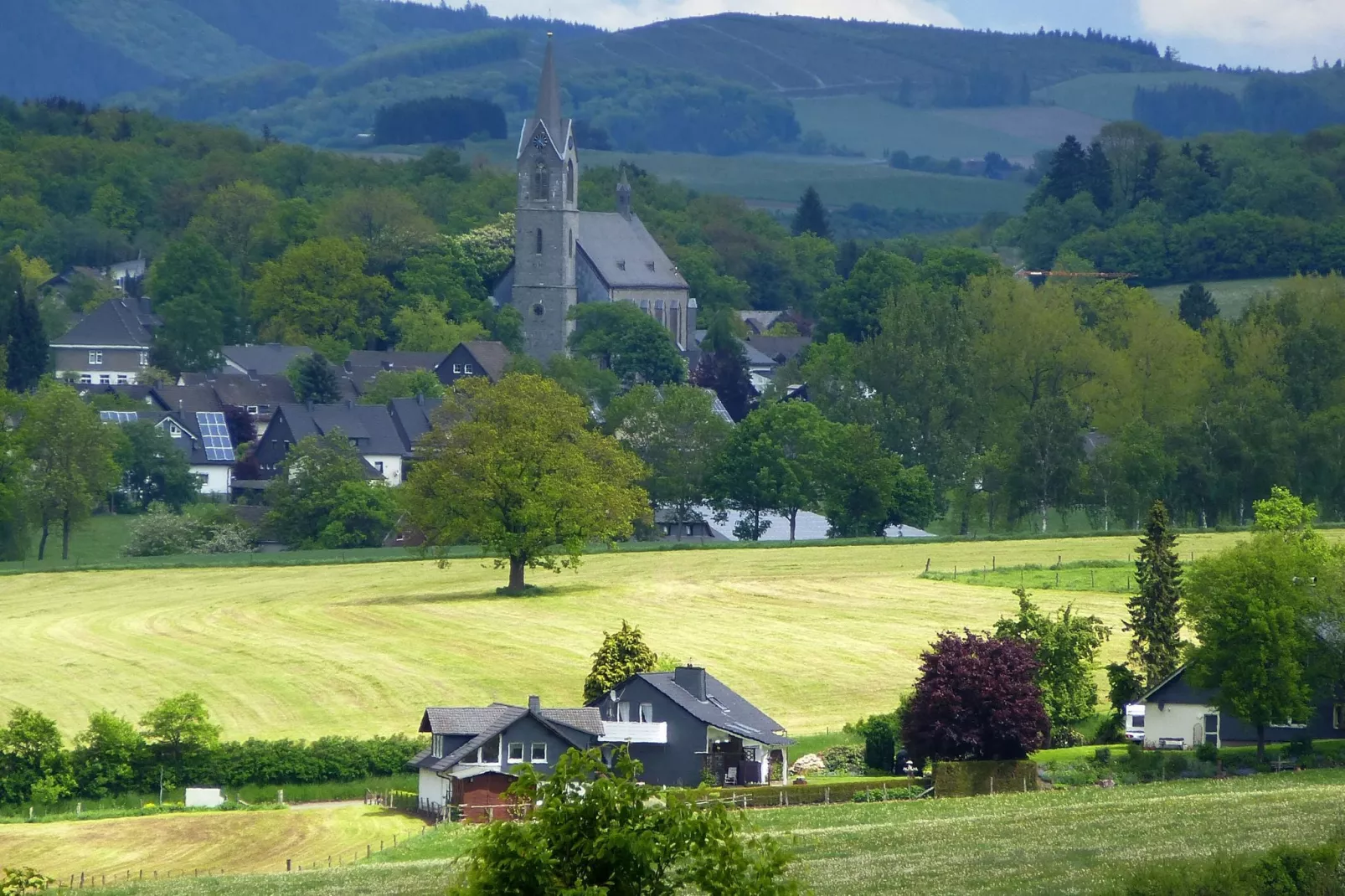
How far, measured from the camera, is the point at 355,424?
132625mm

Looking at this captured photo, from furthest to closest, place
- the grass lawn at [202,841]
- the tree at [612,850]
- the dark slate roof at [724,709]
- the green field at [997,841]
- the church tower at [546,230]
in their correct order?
the church tower at [546,230]
the dark slate roof at [724,709]
the grass lawn at [202,841]
the green field at [997,841]
the tree at [612,850]

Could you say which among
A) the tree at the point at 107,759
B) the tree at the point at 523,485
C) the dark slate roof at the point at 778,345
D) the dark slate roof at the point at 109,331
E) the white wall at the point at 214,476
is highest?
the dark slate roof at the point at 778,345

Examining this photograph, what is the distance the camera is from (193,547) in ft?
330

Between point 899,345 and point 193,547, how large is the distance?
1590 inches

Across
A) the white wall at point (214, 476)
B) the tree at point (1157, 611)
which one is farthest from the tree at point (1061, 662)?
the white wall at point (214, 476)

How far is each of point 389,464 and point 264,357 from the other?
32.3 m

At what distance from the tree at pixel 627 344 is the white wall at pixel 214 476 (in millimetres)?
33534

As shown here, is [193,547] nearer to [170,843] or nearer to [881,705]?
[881,705]

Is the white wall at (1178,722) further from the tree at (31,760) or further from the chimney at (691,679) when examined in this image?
the tree at (31,760)

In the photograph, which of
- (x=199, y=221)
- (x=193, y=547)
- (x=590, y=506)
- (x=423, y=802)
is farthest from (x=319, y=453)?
(x=199, y=221)

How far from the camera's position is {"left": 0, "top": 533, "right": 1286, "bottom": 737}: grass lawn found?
59.2 metres

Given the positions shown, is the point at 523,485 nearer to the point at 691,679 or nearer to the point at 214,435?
the point at 691,679

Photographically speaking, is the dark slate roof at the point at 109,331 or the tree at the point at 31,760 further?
the dark slate roof at the point at 109,331

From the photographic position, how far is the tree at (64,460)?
103m
